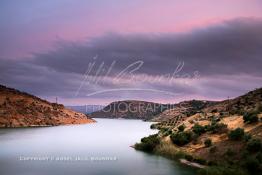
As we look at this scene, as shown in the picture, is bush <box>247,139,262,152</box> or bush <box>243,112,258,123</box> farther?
bush <box>243,112,258,123</box>

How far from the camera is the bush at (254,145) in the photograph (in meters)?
46.3

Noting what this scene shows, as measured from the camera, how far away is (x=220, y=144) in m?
55.1

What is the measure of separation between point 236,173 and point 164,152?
23803mm

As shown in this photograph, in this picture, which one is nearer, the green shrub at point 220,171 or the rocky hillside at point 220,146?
the green shrub at point 220,171

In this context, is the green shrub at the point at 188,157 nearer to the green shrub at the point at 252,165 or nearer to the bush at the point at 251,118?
the bush at the point at 251,118

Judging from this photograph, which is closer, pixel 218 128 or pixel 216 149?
pixel 216 149

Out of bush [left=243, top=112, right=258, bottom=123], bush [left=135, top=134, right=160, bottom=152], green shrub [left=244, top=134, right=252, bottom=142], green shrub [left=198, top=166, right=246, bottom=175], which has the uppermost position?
bush [left=243, top=112, right=258, bottom=123]

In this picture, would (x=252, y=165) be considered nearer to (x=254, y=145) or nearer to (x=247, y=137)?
(x=254, y=145)

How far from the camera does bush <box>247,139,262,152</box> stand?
46344 mm

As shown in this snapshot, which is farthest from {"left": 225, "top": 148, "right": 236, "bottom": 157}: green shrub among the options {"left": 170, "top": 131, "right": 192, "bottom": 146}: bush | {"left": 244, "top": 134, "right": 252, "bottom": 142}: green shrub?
{"left": 170, "top": 131, "right": 192, "bottom": 146}: bush

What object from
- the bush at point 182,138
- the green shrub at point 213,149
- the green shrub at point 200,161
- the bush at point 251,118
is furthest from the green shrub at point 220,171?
the bush at point 182,138

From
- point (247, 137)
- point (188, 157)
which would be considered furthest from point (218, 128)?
point (247, 137)

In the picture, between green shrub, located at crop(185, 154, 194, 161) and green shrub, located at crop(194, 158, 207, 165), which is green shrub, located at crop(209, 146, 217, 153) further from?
green shrub, located at crop(185, 154, 194, 161)

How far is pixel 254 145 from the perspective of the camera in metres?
46.8
